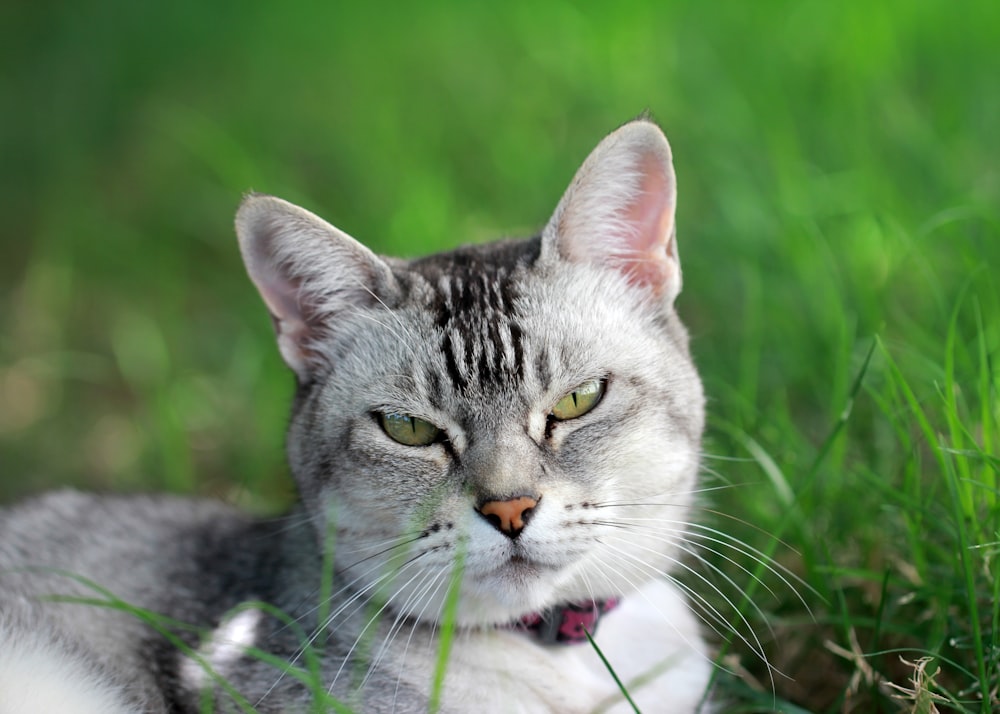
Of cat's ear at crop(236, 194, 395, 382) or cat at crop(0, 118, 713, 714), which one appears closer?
cat at crop(0, 118, 713, 714)

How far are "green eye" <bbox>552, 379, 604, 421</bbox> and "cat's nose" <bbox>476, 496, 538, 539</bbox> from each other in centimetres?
31

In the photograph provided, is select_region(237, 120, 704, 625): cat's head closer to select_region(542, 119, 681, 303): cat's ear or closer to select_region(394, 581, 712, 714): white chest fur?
select_region(542, 119, 681, 303): cat's ear

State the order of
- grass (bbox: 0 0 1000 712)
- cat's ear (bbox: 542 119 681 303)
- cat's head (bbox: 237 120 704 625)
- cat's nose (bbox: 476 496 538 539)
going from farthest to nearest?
grass (bbox: 0 0 1000 712), cat's ear (bbox: 542 119 681 303), cat's head (bbox: 237 120 704 625), cat's nose (bbox: 476 496 538 539)

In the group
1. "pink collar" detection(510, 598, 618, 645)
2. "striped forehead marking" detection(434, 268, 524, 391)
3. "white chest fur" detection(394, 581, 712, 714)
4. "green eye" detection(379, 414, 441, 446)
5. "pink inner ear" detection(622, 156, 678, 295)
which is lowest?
"white chest fur" detection(394, 581, 712, 714)

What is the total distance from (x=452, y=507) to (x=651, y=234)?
103cm

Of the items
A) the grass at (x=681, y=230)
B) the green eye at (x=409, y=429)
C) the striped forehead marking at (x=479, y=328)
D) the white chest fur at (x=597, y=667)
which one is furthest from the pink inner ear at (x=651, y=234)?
the white chest fur at (x=597, y=667)

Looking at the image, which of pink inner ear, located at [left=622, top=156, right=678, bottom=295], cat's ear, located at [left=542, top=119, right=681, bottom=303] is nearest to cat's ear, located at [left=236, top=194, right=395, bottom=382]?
cat's ear, located at [left=542, top=119, right=681, bottom=303]

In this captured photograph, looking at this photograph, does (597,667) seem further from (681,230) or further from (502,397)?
(681,230)

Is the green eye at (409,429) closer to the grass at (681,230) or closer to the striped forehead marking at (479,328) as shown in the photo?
the striped forehead marking at (479,328)

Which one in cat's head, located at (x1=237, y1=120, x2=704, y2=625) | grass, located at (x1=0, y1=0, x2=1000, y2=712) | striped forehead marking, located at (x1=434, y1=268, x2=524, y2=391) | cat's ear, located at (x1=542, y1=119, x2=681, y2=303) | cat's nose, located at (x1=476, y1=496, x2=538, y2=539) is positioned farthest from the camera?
grass, located at (x1=0, y1=0, x2=1000, y2=712)

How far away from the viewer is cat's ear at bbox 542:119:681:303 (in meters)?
2.68

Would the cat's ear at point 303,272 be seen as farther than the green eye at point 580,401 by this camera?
Yes

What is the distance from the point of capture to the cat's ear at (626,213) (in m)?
2.68

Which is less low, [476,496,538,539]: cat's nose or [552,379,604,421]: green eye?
[552,379,604,421]: green eye
